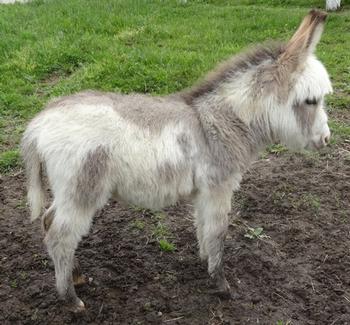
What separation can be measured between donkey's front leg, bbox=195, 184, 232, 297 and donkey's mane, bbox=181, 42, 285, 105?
671 millimetres

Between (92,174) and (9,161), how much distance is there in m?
2.53

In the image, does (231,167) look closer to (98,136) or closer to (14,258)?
(98,136)

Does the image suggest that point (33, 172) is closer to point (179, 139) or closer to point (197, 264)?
point (179, 139)

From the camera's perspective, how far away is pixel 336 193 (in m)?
4.73

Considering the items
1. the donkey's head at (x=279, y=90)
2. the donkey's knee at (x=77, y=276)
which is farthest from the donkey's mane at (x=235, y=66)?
the donkey's knee at (x=77, y=276)

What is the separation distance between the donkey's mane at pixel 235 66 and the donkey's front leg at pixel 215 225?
671 millimetres

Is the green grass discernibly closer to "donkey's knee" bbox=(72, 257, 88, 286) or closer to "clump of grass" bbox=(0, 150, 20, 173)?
"clump of grass" bbox=(0, 150, 20, 173)

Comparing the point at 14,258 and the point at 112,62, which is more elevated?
the point at 112,62

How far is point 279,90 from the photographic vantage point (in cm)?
334

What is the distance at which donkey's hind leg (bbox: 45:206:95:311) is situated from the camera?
3.09m

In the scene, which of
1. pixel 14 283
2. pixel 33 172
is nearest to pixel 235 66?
pixel 33 172

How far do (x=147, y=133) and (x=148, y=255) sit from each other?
128 cm

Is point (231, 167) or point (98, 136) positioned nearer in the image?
point (98, 136)

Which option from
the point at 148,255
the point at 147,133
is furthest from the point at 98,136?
the point at 148,255
